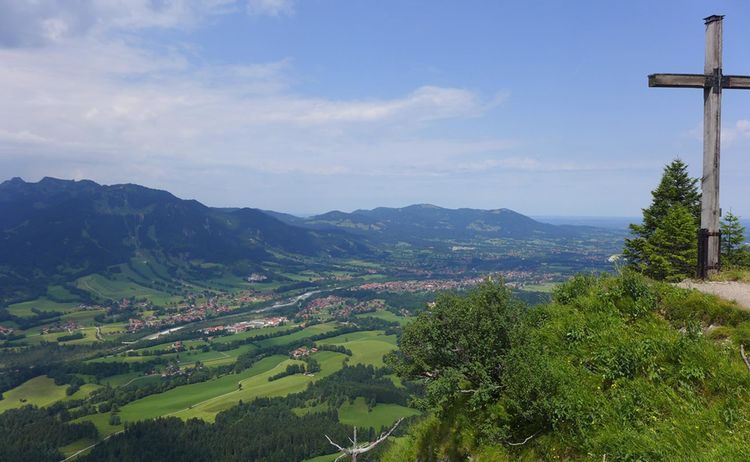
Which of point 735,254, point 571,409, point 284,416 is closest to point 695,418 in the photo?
point 571,409

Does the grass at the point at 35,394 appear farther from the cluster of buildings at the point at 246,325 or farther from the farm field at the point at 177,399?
the cluster of buildings at the point at 246,325

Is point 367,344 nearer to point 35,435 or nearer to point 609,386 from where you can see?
point 35,435

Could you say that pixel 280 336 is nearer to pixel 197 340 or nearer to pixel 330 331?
pixel 330 331

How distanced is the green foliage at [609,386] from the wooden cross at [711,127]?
9.62ft

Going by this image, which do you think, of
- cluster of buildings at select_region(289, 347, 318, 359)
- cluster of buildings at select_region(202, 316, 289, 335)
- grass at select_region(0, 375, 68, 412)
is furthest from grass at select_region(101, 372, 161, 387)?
cluster of buildings at select_region(202, 316, 289, 335)

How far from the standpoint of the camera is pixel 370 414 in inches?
3568

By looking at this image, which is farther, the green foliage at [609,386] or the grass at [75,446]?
the grass at [75,446]

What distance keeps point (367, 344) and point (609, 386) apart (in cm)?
13889

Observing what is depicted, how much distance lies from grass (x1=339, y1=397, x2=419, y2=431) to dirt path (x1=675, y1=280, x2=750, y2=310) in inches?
3095

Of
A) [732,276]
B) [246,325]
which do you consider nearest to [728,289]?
[732,276]

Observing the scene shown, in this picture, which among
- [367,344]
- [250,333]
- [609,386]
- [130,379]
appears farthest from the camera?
[250,333]

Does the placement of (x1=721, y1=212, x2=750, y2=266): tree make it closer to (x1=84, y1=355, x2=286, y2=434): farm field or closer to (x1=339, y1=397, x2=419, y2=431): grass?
(x1=339, y1=397, x2=419, y2=431): grass

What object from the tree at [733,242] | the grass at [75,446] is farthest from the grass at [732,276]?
the grass at [75,446]

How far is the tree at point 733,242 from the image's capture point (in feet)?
83.6
